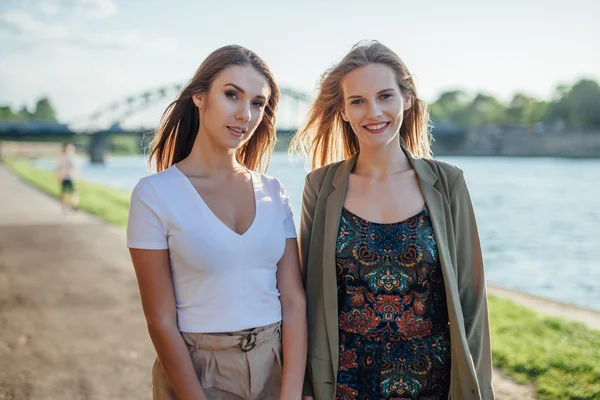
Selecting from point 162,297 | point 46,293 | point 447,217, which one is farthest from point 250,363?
point 46,293

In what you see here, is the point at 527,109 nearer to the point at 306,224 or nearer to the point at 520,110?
the point at 520,110

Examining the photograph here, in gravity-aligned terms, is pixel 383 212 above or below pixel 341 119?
below

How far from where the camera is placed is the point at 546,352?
193 inches

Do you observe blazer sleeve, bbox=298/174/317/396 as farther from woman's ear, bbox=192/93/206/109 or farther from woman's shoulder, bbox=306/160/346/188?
woman's ear, bbox=192/93/206/109

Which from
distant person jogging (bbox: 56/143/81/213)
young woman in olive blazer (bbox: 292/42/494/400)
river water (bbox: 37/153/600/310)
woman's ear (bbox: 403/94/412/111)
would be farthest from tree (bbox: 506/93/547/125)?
young woman in olive blazer (bbox: 292/42/494/400)

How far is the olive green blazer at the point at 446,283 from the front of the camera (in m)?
2.22

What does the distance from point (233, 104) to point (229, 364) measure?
84 cm

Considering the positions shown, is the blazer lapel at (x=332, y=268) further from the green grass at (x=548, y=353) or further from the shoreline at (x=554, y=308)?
the shoreline at (x=554, y=308)

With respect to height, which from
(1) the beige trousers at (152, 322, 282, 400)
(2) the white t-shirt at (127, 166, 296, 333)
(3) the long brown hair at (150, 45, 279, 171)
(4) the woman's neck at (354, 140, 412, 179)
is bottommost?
(1) the beige trousers at (152, 322, 282, 400)

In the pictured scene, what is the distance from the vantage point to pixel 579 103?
6581 centimetres

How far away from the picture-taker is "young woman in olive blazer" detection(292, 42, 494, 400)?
2266 millimetres

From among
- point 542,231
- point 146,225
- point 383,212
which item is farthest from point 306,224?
point 542,231

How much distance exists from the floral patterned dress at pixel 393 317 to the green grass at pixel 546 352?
218 centimetres

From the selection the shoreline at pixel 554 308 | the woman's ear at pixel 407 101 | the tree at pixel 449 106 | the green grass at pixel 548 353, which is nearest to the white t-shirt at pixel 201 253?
the woman's ear at pixel 407 101
